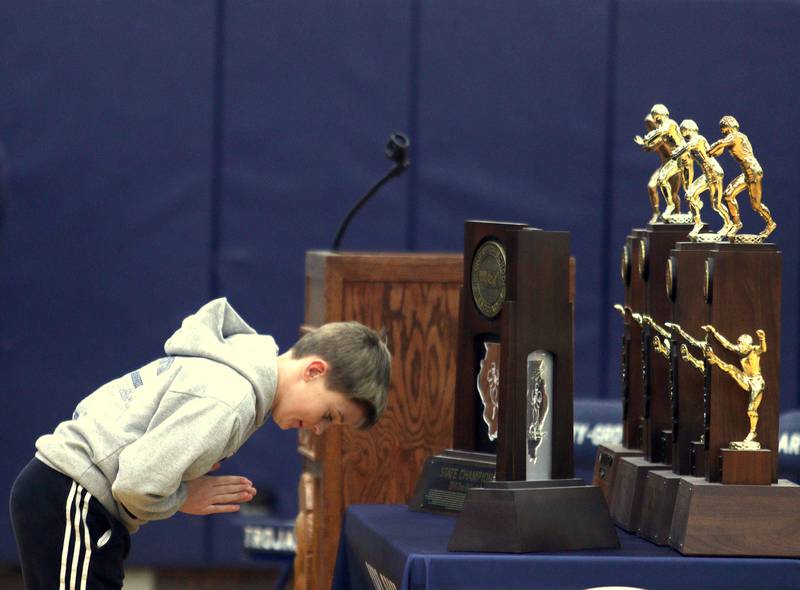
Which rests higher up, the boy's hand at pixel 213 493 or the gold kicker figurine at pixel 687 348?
the gold kicker figurine at pixel 687 348

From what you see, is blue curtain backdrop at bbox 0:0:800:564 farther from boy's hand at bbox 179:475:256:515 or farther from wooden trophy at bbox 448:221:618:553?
wooden trophy at bbox 448:221:618:553

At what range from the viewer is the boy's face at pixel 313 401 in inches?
89.5

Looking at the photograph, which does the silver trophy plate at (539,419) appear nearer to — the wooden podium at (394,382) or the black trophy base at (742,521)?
the black trophy base at (742,521)

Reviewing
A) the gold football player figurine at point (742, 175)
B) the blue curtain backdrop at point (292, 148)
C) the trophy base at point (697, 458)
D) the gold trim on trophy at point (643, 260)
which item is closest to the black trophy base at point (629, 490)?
the trophy base at point (697, 458)

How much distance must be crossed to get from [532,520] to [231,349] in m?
0.57

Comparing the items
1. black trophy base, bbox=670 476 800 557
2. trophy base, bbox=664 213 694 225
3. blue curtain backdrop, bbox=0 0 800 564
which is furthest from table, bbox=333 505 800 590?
blue curtain backdrop, bbox=0 0 800 564

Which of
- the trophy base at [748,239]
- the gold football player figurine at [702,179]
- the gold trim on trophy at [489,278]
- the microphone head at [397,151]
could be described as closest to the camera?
the trophy base at [748,239]

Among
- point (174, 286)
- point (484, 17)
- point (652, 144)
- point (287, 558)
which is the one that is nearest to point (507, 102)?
point (484, 17)

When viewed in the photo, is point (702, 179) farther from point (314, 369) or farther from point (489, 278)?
point (314, 369)

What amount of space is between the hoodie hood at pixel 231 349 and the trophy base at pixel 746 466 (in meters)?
0.72

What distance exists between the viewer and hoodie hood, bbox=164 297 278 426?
88.6 inches

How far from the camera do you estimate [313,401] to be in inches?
89.6

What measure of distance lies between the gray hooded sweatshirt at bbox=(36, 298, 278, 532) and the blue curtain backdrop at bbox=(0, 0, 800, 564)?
2481 millimetres

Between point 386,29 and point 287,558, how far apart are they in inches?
78.4
